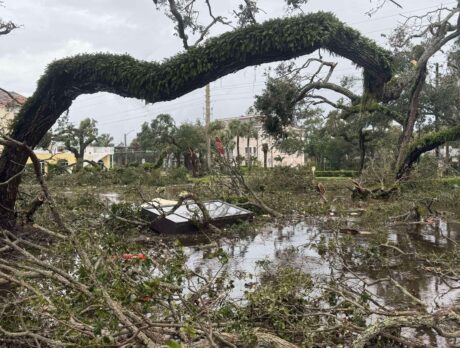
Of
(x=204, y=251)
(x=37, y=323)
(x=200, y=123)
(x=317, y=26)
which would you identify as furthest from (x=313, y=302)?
(x=200, y=123)

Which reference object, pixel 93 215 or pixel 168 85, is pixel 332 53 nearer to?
pixel 168 85

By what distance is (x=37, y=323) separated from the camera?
3789mm

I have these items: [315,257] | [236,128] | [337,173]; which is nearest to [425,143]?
[315,257]

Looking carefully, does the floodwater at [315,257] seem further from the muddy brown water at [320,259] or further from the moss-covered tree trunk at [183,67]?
the moss-covered tree trunk at [183,67]

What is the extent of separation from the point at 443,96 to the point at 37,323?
25.3 m

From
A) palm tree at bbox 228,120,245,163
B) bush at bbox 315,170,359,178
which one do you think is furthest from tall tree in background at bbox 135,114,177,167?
bush at bbox 315,170,359,178

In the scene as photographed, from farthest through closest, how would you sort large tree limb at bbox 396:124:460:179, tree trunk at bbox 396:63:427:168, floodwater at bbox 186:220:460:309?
tree trunk at bbox 396:63:427:168 < large tree limb at bbox 396:124:460:179 < floodwater at bbox 186:220:460:309

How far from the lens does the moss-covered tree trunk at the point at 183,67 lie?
7.59m

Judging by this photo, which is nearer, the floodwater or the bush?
the floodwater

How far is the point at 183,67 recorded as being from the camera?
311 inches

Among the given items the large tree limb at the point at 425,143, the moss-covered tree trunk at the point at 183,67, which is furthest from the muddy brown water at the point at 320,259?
the large tree limb at the point at 425,143

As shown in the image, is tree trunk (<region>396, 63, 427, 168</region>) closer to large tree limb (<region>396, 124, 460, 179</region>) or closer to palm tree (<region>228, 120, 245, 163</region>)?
large tree limb (<region>396, 124, 460, 179</region>)

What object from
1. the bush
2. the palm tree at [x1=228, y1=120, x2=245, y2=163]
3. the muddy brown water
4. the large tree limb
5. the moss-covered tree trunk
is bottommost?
the muddy brown water

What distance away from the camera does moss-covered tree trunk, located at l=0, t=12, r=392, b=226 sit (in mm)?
7586
